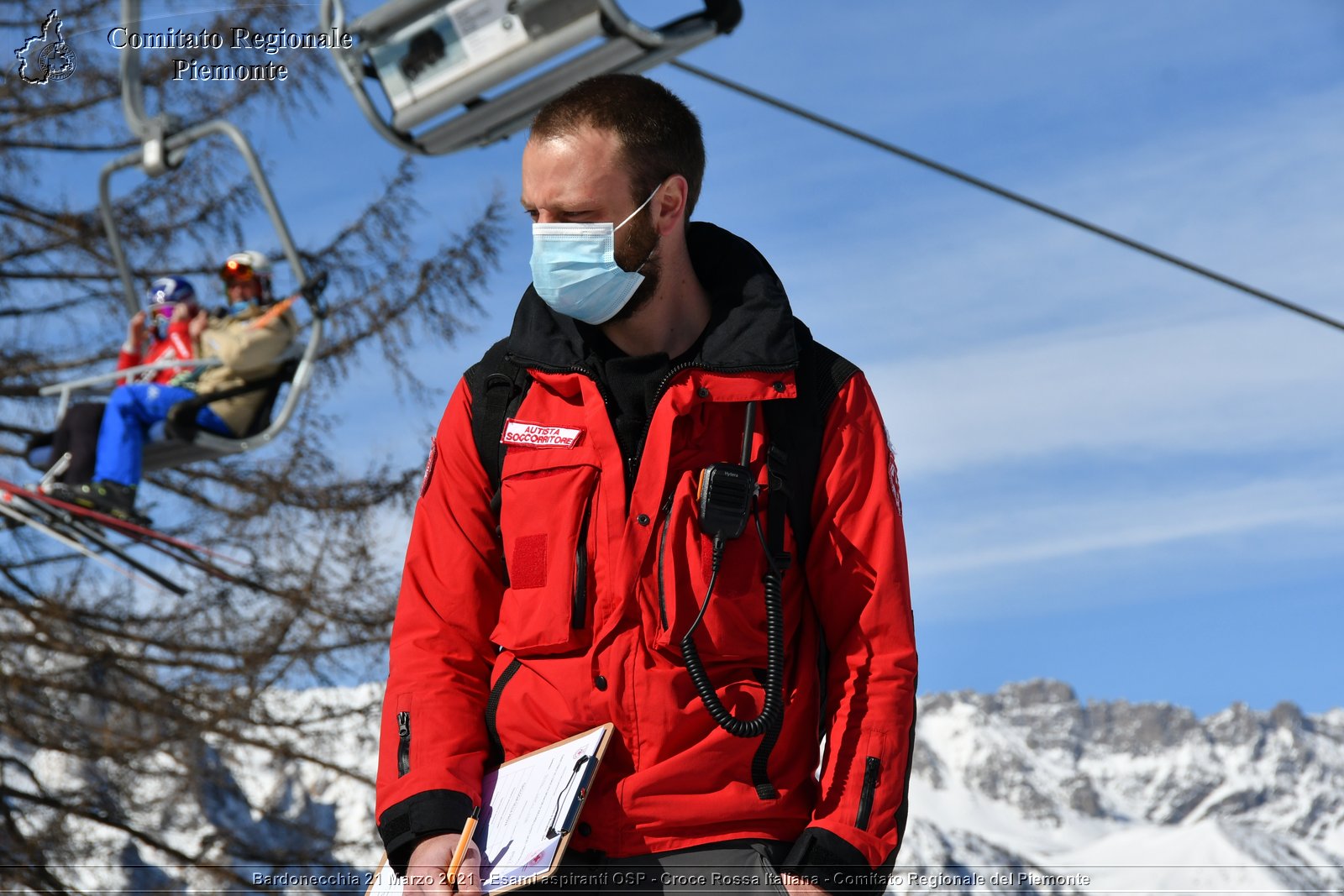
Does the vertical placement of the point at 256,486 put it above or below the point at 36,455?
below

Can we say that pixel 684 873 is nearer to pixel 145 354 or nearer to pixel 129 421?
pixel 129 421

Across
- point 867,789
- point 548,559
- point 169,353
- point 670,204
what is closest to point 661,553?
point 548,559

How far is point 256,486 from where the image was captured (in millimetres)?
11008

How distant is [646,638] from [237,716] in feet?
29.5

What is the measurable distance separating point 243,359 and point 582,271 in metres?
6.43

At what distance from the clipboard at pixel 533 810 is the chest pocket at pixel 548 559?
14 cm

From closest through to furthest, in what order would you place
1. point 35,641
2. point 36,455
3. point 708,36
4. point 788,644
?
point 788,644 → point 708,36 → point 36,455 → point 35,641

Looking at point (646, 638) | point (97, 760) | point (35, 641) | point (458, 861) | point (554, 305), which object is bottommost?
point (97, 760)

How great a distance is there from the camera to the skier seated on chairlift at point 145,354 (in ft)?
27.4

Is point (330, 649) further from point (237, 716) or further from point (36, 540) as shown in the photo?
point (36, 540)

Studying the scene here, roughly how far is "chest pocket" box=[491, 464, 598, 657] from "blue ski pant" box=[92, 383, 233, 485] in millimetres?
6533

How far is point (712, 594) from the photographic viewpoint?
202 centimetres

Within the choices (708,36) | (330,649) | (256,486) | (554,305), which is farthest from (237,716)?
(554,305)

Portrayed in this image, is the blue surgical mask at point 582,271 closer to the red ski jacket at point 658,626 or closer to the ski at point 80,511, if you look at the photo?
the red ski jacket at point 658,626
